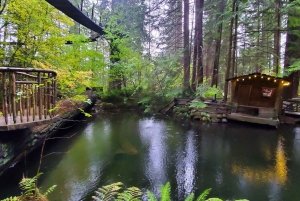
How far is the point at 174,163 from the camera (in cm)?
434

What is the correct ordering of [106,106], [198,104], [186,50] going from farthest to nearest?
1. [106,106]
2. [186,50]
3. [198,104]

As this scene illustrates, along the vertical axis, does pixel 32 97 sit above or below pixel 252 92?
below

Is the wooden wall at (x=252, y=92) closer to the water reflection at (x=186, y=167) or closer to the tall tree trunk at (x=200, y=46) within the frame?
the tall tree trunk at (x=200, y=46)

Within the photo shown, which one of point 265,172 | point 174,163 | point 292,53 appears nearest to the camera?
point 265,172

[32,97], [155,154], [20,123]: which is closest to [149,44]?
[155,154]

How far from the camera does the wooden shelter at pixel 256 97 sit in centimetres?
798

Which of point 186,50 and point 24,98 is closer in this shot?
point 24,98

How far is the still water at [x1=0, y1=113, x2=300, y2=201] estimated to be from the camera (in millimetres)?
3252

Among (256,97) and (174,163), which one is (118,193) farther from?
(256,97)

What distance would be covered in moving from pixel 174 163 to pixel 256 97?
23.5 feet

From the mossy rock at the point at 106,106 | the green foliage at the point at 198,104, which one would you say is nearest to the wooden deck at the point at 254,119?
the green foliage at the point at 198,104

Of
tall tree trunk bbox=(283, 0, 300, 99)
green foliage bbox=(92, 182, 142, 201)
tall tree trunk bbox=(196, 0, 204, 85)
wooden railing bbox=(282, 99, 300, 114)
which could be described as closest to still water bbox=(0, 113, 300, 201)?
green foliage bbox=(92, 182, 142, 201)

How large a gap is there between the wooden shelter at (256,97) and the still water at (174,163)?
1174 millimetres

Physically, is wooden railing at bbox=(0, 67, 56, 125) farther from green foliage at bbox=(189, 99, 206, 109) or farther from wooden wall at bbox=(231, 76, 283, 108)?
wooden wall at bbox=(231, 76, 283, 108)
